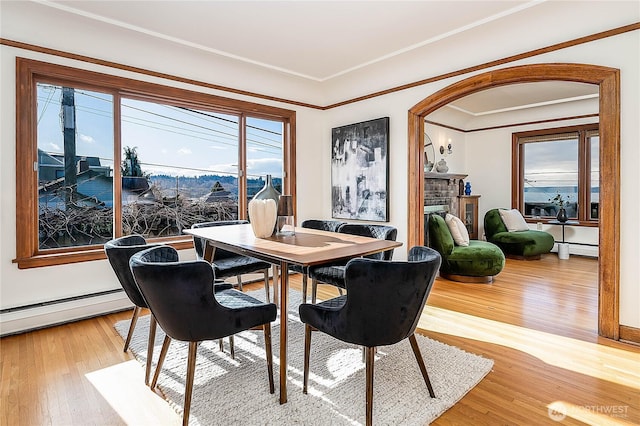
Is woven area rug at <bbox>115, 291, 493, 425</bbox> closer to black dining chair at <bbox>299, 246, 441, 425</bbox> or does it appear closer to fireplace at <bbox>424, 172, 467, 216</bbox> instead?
black dining chair at <bbox>299, 246, 441, 425</bbox>

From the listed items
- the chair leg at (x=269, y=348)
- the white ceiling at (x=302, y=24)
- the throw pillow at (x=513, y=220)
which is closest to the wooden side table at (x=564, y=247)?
the throw pillow at (x=513, y=220)

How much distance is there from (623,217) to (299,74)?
3541mm

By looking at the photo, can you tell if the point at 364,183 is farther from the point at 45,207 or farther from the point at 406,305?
the point at 45,207

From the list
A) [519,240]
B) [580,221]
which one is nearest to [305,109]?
[519,240]

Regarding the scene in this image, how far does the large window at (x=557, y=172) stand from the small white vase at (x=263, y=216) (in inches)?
237

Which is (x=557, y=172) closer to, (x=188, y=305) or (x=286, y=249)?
(x=286, y=249)

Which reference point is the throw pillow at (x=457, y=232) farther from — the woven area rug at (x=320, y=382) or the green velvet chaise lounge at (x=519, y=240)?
the woven area rug at (x=320, y=382)

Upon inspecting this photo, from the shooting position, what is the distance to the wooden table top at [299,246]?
1.83 metres

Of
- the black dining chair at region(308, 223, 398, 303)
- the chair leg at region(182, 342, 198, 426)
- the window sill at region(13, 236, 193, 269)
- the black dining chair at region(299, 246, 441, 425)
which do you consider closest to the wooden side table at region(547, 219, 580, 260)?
the black dining chair at region(308, 223, 398, 303)

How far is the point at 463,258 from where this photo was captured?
4340 mm

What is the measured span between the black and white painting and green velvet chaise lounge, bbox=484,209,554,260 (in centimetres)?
297

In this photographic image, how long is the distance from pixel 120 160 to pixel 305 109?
2.47m

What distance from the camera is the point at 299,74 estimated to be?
432 centimetres

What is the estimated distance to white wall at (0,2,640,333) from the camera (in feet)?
8.59
